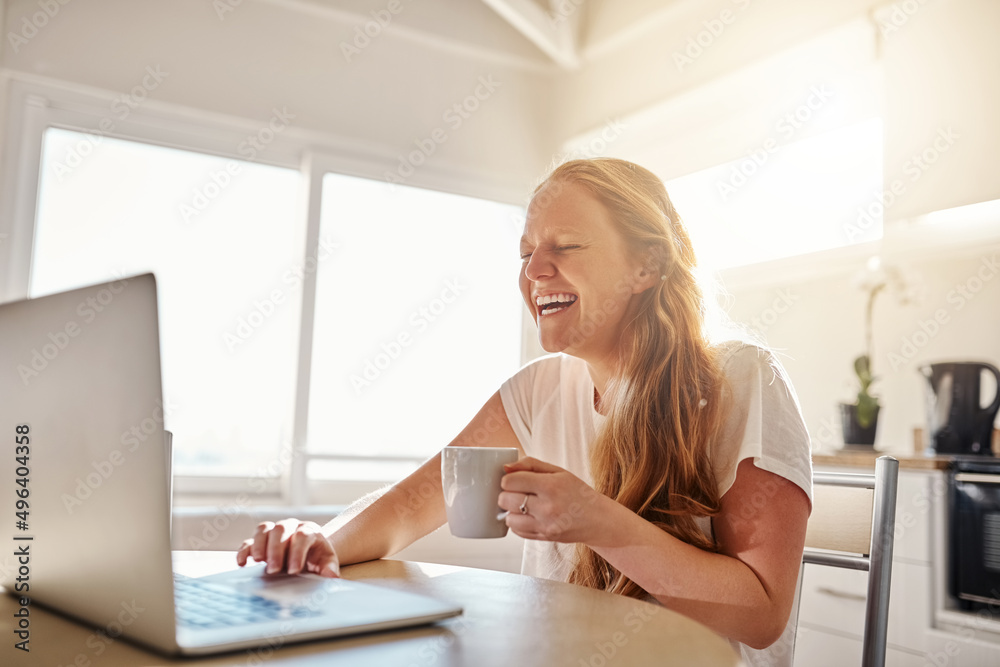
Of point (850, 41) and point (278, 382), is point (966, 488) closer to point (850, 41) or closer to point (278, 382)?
point (850, 41)

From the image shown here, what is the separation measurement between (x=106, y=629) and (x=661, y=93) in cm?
343

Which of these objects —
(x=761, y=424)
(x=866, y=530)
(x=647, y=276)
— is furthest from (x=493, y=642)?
(x=647, y=276)

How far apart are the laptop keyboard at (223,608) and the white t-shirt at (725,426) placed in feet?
2.03

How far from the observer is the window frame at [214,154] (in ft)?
9.91

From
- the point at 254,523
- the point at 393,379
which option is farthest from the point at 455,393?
the point at 254,523

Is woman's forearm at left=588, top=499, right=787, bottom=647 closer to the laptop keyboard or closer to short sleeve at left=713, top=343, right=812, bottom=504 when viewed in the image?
short sleeve at left=713, top=343, right=812, bottom=504

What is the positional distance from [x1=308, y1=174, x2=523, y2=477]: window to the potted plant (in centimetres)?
181

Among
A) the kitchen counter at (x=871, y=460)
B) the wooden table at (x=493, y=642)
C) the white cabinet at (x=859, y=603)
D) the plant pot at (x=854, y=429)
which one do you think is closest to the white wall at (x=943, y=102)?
the plant pot at (x=854, y=429)

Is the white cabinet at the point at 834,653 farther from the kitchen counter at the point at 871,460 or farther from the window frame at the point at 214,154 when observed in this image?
the window frame at the point at 214,154

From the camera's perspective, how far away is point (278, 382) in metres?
3.50

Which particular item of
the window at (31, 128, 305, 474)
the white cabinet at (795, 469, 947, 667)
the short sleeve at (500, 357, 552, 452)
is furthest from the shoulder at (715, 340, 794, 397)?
the window at (31, 128, 305, 474)

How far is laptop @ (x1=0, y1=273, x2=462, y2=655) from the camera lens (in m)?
0.51

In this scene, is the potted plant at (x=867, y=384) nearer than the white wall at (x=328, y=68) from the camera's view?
Yes

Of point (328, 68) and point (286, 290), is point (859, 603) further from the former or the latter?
point (328, 68)
